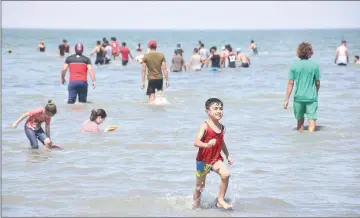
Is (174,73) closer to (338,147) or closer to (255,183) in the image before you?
(338,147)

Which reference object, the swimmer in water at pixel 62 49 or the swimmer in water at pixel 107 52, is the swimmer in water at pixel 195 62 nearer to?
the swimmer in water at pixel 107 52

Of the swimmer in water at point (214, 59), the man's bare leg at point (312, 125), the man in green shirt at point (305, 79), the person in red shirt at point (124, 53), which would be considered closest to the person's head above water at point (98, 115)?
the man in green shirt at point (305, 79)

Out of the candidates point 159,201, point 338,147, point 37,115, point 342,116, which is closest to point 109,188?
point 159,201

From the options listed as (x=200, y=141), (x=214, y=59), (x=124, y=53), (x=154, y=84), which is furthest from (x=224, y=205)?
(x=124, y=53)

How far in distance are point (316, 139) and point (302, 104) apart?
611 millimetres

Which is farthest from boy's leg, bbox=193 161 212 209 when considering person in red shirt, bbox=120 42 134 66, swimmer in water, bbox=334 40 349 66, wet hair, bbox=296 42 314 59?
person in red shirt, bbox=120 42 134 66

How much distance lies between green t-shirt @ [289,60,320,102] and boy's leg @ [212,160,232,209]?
4819 millimetres

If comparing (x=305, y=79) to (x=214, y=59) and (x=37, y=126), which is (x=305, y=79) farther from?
(x=214, y=59)

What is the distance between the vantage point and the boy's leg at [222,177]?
6.98m

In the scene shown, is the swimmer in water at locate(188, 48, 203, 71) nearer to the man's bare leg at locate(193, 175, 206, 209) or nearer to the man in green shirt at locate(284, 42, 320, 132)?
the man in green shirt at locate(284, 42, 320, 132)

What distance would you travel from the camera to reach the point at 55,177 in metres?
8.88

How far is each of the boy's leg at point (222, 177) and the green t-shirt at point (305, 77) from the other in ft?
15.8

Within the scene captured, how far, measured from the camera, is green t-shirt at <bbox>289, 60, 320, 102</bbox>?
11555mm

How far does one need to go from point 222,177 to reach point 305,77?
500 cm
